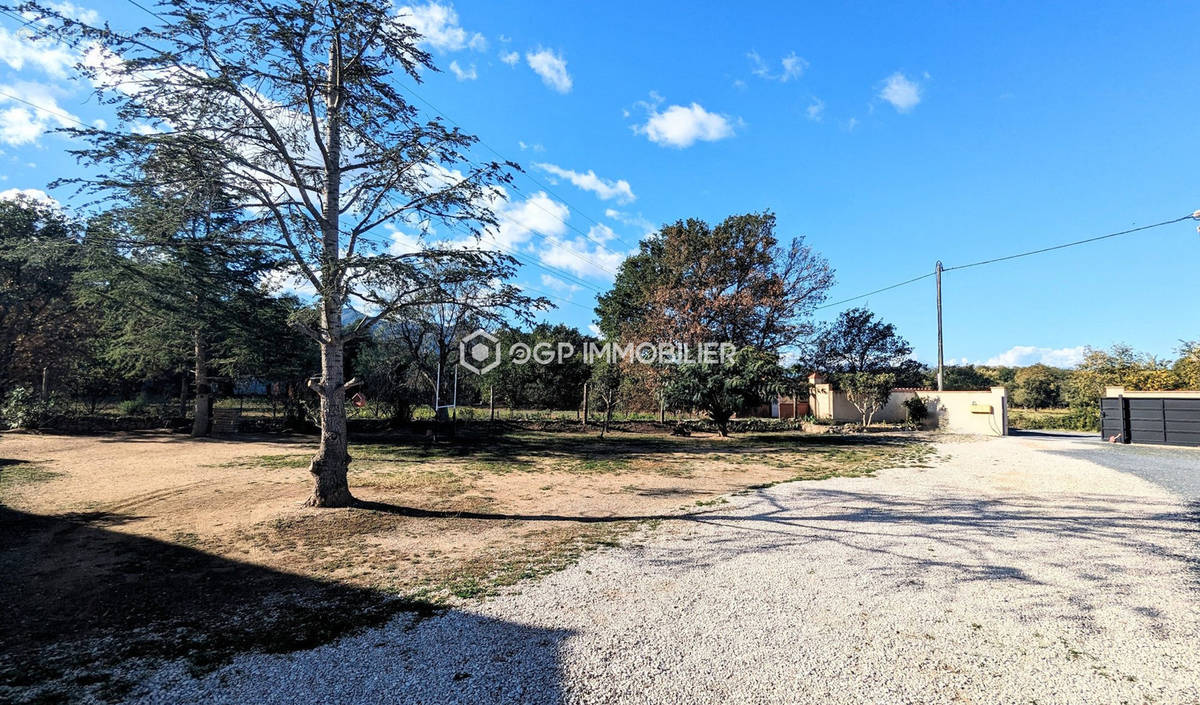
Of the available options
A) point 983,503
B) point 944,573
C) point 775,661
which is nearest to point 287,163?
point 775,661

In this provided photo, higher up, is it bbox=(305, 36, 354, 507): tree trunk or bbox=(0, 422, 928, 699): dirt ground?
bbox=(305, 36, 354, 507): tree trunk

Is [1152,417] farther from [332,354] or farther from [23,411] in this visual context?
[23,411]

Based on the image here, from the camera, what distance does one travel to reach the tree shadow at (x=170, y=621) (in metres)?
2.88

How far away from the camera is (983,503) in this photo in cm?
747

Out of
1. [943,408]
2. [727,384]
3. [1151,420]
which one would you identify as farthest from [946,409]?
[727,384]

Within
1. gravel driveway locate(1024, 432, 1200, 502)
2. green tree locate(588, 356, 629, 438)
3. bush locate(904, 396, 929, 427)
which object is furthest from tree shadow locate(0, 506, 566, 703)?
bush locate(904, 396, 929, 427)

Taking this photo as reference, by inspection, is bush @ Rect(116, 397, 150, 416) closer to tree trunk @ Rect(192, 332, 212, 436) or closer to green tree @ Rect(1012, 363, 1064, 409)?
tree trunk @ Rect(192, 332, 212, 436)

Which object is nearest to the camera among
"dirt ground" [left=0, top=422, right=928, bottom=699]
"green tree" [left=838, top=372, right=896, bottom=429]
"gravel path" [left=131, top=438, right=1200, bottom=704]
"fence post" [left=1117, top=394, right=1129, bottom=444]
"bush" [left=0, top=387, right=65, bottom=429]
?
"gravel path" [left=131, top=438, right=1200, bottom=704]

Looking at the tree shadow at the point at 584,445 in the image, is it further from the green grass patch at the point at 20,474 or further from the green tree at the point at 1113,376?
the green tree at the point at 1113,376

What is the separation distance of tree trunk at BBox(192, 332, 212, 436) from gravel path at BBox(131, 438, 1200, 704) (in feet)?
56.2

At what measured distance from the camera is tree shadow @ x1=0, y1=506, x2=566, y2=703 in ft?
9.45

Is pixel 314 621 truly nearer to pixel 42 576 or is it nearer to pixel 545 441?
pixel 42 576

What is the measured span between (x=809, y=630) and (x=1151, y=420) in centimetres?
2005

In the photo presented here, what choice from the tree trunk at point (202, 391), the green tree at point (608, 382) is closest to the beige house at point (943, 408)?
the green tree at point (608, 382)
